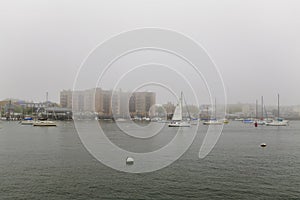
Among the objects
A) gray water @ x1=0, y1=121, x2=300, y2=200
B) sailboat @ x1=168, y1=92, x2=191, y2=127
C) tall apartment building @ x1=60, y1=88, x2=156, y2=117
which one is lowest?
gray water @ x1=0, y1=121, x2=300, y2=200

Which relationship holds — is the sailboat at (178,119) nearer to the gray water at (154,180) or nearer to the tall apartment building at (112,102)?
the tall apartment building at (112,102)

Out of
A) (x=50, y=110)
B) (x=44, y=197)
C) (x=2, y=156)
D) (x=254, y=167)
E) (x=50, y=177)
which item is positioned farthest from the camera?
(x=50, y=110)

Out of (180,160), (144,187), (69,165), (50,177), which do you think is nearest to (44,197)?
(50,177)

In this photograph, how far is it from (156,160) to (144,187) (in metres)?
7.52

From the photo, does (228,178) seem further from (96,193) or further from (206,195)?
(96,193)

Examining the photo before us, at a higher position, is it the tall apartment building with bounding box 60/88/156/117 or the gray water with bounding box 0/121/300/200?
the tall apartment building with bounding box 60/88/156/117

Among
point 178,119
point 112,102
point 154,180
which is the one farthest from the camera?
point 178,119

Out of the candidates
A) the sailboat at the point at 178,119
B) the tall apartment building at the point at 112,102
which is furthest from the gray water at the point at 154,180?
the sailboat at the point at 178,119

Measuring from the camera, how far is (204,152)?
2739 cm

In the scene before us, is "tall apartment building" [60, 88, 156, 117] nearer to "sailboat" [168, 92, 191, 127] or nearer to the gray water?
the gray water

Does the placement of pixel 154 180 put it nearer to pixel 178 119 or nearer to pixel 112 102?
pixel 112 102

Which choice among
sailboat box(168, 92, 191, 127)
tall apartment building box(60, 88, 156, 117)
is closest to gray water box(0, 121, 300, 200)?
tall apartment building box(60, 88, 156, 117)

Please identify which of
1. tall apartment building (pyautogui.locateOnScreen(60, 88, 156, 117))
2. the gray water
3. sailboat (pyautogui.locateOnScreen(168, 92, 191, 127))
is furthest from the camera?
sailboat (pyautogui.locateOnScreen(168, 92, 191, 127))

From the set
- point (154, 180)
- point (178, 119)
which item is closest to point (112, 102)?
point (154, 180)
